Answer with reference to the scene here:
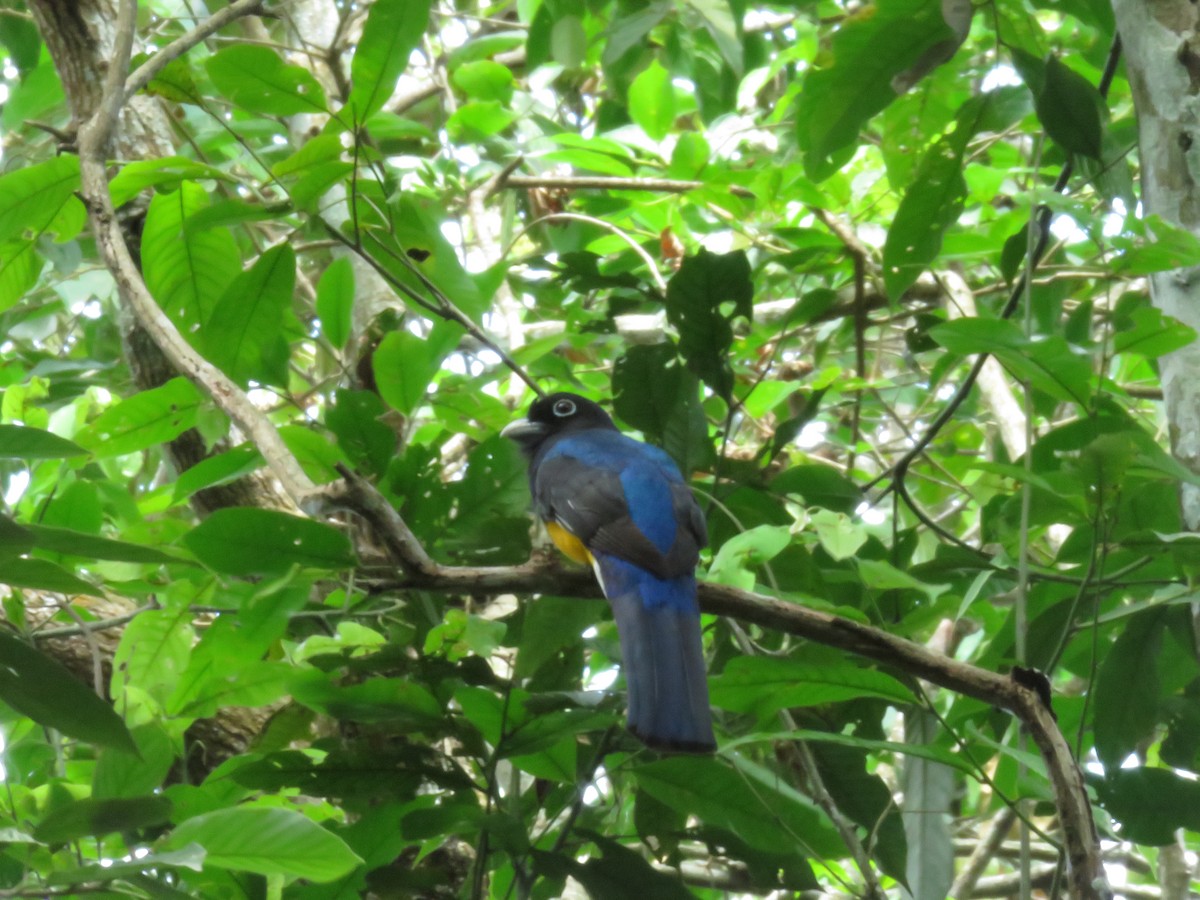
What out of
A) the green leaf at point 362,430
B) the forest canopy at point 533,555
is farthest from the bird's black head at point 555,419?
the green leaf at point 362,430

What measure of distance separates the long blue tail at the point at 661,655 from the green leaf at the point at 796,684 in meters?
0.11

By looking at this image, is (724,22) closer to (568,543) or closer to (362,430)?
(568,543)

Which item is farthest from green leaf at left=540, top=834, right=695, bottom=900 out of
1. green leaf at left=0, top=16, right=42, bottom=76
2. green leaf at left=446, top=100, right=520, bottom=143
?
green leaf at left=0, top=16, right=42, bottom=76

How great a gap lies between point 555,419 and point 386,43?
1.60 metres

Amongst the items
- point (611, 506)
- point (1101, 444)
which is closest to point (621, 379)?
point (611, 506)

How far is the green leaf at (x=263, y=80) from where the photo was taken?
98.4 inches

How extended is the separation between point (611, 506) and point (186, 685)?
112 cm

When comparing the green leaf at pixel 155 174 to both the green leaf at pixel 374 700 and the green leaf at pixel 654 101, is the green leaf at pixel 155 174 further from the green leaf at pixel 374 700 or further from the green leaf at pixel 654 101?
the green leaf at pixel 654 101

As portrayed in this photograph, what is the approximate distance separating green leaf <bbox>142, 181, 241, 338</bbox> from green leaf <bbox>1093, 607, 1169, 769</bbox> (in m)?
2.08

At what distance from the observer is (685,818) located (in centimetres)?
274

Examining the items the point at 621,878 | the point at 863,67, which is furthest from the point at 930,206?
the point at 621,878

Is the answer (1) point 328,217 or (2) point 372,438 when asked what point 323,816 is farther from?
(1) point 328,217

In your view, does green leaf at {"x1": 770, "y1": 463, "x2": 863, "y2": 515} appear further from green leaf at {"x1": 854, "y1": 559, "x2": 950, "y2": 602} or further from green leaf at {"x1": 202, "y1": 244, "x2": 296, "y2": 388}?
green leaf at {"x1": 202, "y1": 244, "x2": 296, "y2": 388}

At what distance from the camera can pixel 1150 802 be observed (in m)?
2.51
